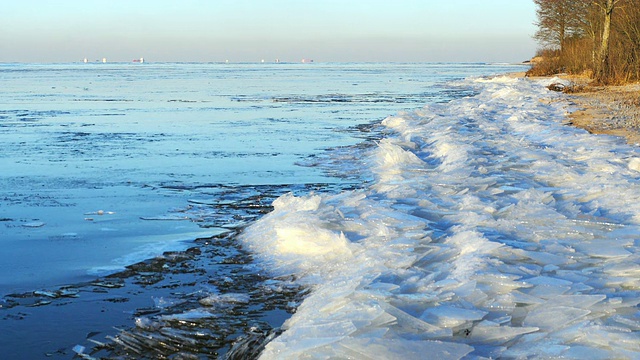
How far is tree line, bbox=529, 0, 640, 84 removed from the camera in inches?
988

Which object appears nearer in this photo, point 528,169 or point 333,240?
point 333,240

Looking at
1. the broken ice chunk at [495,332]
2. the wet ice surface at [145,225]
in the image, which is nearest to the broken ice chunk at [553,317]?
the broken ice chunk at [495,332]

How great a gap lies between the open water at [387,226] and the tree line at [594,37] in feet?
43.1

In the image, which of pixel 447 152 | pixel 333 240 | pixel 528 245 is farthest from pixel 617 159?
pixel 333 240

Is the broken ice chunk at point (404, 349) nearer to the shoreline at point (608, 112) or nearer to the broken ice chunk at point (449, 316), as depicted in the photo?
the broken ice chunk at point (449, 316)

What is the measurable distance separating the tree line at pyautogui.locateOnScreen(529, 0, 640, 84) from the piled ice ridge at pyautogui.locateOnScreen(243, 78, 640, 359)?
56.7 ft

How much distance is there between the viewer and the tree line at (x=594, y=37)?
82.3ft

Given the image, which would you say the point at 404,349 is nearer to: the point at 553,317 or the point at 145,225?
the point at 553,317

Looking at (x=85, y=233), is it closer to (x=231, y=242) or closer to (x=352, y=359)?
(x=231, y=242)

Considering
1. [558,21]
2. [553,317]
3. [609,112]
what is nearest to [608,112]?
[609,112]

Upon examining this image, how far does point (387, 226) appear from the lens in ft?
19.0

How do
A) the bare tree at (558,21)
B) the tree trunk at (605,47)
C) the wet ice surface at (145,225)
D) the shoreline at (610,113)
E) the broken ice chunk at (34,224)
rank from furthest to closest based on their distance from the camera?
the bare tree at (558,21)
the tree trunk at (605,47)
the shoreline at (610,113)
the broken ice chunk at (34,224)
the wet ice surface at (145,225)

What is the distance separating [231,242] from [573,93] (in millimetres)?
18550

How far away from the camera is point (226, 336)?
13.2 ft
